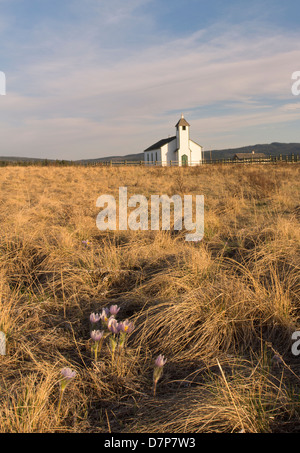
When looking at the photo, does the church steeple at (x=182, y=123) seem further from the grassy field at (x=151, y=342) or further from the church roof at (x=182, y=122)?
the grassy field at (x=151, y=342)

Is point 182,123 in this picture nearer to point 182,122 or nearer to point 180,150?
point 182,122

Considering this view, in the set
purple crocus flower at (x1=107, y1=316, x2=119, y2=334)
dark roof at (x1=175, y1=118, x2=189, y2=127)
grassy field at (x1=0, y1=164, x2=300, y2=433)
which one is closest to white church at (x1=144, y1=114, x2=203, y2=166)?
dark roof at (x1=175, y1=118, x2=189, y2=127)

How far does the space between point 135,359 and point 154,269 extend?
162 cm

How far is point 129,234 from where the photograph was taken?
5.27 m

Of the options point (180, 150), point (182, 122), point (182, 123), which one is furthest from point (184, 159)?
point (182, 122)

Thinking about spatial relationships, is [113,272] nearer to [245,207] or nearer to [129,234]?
[129,234]

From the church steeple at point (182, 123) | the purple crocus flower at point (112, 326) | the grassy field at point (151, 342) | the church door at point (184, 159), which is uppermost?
the church steeple at point (182, 123)

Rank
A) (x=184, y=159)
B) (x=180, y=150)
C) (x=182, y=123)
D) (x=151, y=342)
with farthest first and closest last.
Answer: (x=184, y=159) < (x=180, y=150) < (x=182, y=123) < (x=151, y=342)

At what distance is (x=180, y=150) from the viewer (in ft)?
158

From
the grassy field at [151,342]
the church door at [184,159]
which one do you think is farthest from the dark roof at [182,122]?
the grassy field at [151,342]

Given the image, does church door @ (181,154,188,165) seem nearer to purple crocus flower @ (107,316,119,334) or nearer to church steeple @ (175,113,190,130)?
church steeple @ (175,113,190,130)

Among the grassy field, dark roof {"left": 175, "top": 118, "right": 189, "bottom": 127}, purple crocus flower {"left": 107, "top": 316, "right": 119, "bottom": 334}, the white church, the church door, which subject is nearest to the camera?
the grassy field

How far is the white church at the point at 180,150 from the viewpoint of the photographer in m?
47.7

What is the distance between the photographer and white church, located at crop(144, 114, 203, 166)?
47688 millimetres
